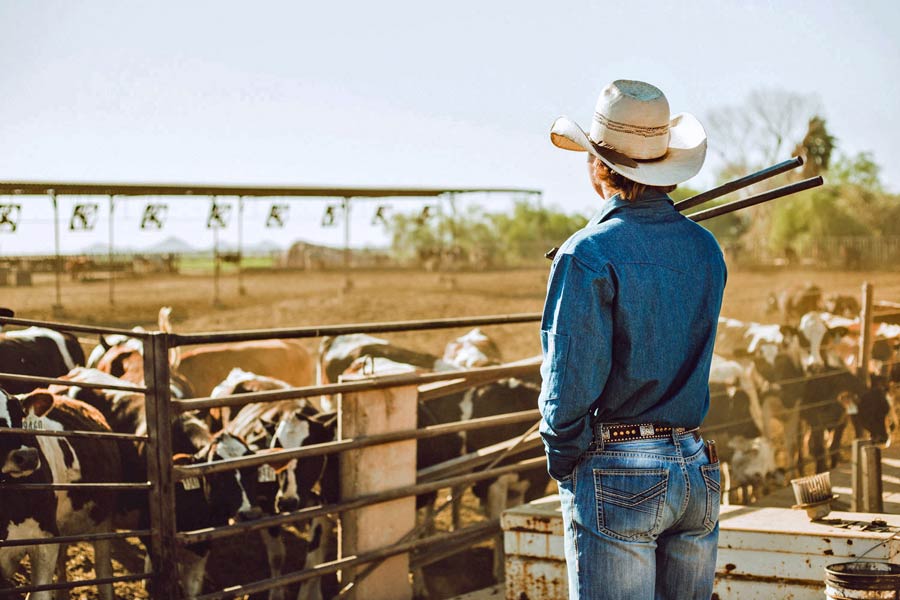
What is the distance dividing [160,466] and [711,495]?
8.80ft

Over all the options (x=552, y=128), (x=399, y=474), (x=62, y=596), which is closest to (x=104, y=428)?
(x=62, y=596)

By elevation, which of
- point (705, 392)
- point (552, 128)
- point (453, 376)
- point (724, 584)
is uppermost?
point (552, 128)

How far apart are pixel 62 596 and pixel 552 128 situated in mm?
4352

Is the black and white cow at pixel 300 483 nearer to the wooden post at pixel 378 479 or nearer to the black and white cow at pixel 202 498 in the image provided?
the black and white cow at pixel 202 498

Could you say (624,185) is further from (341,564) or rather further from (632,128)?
(341,564)

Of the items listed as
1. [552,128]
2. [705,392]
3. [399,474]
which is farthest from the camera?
[399,474]

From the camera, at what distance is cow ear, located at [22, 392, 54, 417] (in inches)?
195

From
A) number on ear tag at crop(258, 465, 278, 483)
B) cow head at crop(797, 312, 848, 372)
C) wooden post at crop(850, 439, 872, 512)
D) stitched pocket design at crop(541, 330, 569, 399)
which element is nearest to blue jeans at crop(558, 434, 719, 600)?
stitched pocket design at crop(541, 330, 569, 399)

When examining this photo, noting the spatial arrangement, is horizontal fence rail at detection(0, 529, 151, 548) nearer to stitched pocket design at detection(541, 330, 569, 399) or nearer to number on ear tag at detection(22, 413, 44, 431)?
number on ear tag at detection(22, 413, 44, 431)

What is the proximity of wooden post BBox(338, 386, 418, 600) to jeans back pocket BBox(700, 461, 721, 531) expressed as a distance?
2.86 m

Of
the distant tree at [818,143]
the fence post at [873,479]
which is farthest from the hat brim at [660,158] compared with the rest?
the distant tree at [818,143]

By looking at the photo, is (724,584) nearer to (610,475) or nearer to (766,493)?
(610,475)

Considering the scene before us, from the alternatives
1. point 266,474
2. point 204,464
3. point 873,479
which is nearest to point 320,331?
point 204,464

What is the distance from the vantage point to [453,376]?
511 cm
